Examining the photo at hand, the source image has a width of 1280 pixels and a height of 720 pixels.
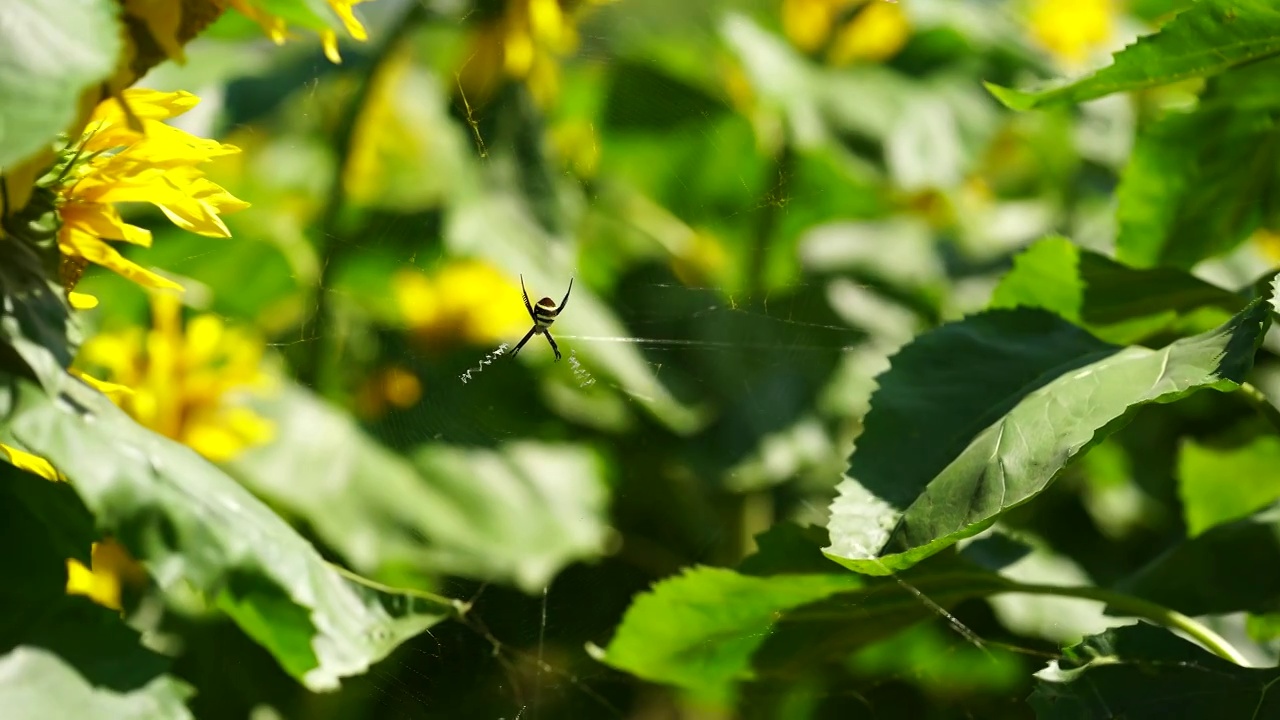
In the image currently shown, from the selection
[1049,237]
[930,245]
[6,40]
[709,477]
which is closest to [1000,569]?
[1049,237]

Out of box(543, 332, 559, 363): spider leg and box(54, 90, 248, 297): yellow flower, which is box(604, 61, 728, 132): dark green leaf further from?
box(54, 90, 248, 297): yellow flower

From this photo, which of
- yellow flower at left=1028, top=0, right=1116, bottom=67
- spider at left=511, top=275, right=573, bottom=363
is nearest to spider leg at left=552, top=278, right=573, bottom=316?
spider at left=511, top=275, right=573, bottom=363

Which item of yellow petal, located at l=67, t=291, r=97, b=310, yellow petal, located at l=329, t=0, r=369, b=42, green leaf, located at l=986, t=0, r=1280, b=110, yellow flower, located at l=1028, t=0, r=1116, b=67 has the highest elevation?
yellow flower, located at l=1028, t=0, r=1116, b=67

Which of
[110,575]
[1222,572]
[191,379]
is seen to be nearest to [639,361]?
[191,379]

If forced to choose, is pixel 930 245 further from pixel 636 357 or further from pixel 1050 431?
pixel 1050 431

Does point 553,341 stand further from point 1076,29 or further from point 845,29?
point 1076,29

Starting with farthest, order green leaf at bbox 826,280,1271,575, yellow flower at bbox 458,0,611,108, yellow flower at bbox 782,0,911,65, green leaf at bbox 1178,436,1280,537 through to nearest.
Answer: yellow flower at bbox 782,0,911,65 < yellow flower at bbox 458,0,611,108 < green leaf at bbox 1178,436,1280,537 < green leaf at bbox 826,280,1271,575

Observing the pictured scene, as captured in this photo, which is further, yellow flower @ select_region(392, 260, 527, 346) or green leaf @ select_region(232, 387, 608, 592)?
yellow flower @ select_region(392, 260, 527, 346)
